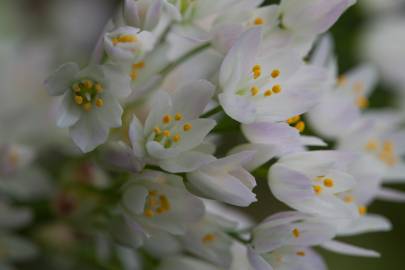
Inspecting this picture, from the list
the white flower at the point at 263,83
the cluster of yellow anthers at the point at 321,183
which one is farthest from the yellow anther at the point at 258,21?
the cluster of yellow anthers at the point at 321,183

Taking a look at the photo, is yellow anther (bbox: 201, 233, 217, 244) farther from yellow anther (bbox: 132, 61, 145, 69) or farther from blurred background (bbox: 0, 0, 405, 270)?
blurred background (bbox: 0, 0, 405, 270)

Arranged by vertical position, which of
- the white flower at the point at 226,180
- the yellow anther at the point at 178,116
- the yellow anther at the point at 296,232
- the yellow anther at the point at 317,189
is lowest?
the yellow anther at the point at 296,232

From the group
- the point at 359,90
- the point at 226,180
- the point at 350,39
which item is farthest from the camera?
the point at 350,39

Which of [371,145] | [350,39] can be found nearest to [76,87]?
[371,145]

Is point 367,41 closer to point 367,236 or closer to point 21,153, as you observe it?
point 367,236

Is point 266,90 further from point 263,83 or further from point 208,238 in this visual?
point 208,238

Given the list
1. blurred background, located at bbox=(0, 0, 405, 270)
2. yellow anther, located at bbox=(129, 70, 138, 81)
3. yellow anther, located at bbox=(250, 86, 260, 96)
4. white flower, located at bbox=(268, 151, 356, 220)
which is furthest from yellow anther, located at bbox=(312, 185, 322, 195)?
blurred background, located at bbox=(0, 0, 405, 270)

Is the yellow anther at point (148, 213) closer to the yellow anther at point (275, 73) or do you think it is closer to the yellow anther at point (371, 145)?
the yellow anther at point (275, 73)

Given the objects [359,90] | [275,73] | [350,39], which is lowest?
[350,39]
